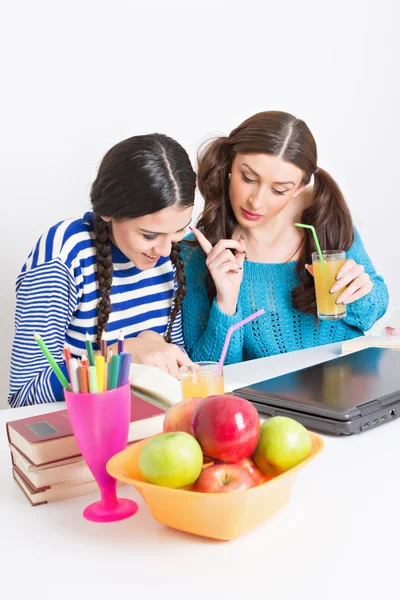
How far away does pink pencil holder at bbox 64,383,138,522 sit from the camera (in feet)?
2.59

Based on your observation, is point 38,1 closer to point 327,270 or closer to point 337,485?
point 327,270

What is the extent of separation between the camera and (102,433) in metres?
0.81

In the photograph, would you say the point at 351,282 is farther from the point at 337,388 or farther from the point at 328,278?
the point at 337,388

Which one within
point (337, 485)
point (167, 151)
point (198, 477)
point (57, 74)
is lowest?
point (337, 485)

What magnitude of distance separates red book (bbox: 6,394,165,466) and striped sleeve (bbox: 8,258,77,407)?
48 cm

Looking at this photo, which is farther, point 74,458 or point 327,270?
point 327,270

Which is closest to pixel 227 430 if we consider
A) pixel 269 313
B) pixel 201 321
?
pixel 201 321

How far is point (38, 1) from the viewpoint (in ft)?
7.35

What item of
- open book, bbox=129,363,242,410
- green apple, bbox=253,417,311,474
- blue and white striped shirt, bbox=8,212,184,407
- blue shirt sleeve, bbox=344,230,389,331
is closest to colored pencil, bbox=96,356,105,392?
green apple, bbox=253,417,311,474

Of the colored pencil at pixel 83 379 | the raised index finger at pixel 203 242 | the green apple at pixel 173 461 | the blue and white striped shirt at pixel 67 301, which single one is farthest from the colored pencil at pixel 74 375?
the raised index finger at pixel 203 242

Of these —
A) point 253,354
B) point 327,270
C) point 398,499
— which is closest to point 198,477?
point 398,499

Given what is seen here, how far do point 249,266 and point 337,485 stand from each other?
1.23 metres

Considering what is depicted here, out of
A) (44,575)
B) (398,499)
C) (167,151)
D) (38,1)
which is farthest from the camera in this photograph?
(38,1)

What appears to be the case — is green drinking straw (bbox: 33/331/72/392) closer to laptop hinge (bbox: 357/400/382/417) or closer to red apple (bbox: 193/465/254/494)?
red apple (bbox: 193/465/254/494)
